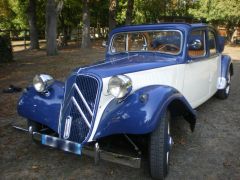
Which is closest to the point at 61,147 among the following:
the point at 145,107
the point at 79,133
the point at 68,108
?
the point at 79,133

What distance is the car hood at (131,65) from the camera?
3893 mm

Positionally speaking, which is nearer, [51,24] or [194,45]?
[194,45]

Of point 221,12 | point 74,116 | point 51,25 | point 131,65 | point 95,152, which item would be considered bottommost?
point 95,152

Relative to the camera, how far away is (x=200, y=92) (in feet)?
18.4

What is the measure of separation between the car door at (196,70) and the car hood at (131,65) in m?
0.43

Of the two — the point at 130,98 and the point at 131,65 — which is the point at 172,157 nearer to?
the point at 130,98

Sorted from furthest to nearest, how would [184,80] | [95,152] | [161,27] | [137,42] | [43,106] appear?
[137,42]
[161,27]
[184,80]
[43,106]
[95,152]

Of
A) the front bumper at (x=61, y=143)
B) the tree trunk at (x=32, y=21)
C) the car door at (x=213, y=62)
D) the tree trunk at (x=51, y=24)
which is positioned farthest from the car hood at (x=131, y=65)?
the tree trunk at (x=32, y=21)

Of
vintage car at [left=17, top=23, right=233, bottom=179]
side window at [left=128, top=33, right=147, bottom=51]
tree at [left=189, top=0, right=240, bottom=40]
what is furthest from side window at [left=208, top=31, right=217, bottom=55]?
tree at [left=189, top=0, right=240, bottom=40]

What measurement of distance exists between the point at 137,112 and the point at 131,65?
959 mm

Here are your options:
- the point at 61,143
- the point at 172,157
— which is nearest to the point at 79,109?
the point at 61,143

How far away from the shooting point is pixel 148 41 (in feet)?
17.6

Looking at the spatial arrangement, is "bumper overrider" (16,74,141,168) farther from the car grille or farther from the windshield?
the windshield

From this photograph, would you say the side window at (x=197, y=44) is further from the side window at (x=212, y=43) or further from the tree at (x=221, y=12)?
the tree at (x=221, y=12)
